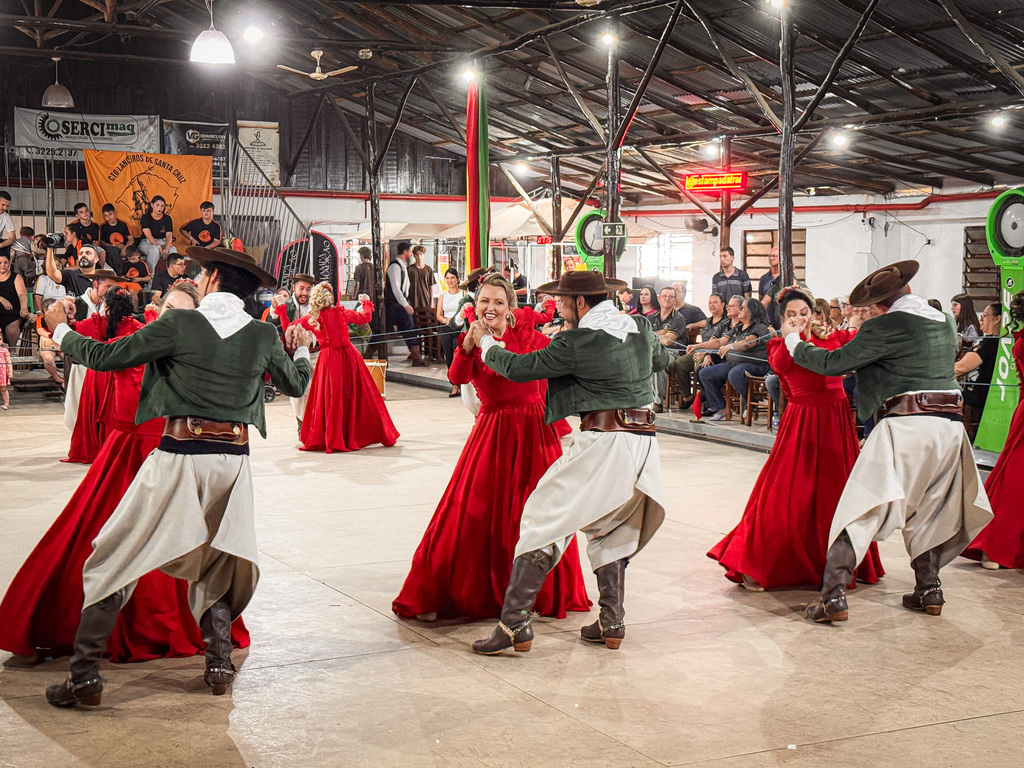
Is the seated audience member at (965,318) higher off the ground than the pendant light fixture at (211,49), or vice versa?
the pendant light fixture at (211,49)

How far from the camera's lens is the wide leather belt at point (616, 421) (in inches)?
177

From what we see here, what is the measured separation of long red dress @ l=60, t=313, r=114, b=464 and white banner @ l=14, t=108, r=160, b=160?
37.1 feet

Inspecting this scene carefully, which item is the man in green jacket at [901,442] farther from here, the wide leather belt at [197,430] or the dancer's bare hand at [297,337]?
the wide leather belt at [197,430]

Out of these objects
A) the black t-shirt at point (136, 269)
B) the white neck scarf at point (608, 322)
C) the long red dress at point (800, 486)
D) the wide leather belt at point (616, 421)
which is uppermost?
the black t-shirt at point (136, 269)

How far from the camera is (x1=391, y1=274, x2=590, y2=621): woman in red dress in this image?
5.01 metres

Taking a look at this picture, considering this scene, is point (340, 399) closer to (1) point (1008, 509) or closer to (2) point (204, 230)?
(1) point (1008, 509)

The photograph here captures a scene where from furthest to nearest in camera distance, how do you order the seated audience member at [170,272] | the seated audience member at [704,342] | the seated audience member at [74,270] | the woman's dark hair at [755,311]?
the seated audience member at [170,272], the seated audience member at [74,270], the seated audience member at [704,342], the woman's dark hair at [755,311]

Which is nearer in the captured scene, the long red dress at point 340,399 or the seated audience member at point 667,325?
the long red dress at point 340,399

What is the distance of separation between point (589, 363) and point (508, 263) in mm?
18004

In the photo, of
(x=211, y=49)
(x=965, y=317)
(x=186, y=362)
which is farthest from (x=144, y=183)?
(x=186, y=362)

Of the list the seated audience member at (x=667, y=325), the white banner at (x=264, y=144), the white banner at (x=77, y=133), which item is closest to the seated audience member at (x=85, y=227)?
the white banner at (x=77, y=133)

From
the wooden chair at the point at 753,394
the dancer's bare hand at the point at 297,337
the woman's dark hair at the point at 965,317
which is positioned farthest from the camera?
the woman's dark hair at the point at 965,317

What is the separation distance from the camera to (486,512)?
502cm

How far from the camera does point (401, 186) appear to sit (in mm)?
23094
